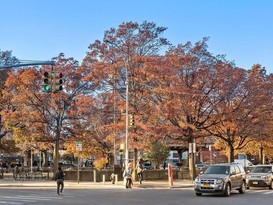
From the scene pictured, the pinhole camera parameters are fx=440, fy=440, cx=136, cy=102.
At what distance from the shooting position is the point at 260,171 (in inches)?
1188

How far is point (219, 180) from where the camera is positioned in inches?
894

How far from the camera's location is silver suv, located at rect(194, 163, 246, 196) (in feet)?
74.3

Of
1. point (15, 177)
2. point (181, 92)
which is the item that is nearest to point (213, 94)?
point (181, 92)

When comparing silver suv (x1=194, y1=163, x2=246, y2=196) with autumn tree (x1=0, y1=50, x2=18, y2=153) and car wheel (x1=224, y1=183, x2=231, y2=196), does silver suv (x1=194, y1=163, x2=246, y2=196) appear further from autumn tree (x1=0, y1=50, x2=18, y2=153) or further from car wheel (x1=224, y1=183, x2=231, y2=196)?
autumn tree (x1=0, y1=50, x2=18, y2=153)

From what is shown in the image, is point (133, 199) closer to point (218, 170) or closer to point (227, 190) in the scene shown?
point (227, 190)

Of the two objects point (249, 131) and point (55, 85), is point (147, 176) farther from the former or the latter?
point (55, 85)

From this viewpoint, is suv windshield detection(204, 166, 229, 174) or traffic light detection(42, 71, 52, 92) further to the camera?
suv windshield detection(204, 166, 229, 174)

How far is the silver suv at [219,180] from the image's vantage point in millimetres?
22656

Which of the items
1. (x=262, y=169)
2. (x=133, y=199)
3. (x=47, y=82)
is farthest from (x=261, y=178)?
(x=47, y=82)

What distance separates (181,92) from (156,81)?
2485 mm

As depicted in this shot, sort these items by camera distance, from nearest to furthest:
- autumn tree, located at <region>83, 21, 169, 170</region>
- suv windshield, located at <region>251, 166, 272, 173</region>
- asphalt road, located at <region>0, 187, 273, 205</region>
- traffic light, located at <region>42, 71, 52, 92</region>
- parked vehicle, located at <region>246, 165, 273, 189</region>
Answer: asphalt road, located at <region>0, 187, 273, 205</region>, traffic light, located at <region>42, 71, 52, 92</region>, parked vehicle, located at <region>246, 165, 273, 189</region>, suv windshield, located at <region>251, 166, 272, 173</region>, autumn tree, located at <region>83, 21, 169, 170</region>

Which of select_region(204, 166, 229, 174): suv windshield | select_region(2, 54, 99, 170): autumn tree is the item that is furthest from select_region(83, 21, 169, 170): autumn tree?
select_region(204, 166, 229, 174): suv windshield

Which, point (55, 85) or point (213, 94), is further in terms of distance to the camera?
point (213, 94)

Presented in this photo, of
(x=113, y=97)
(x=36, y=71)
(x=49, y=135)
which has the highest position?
(x=36, y=71)
